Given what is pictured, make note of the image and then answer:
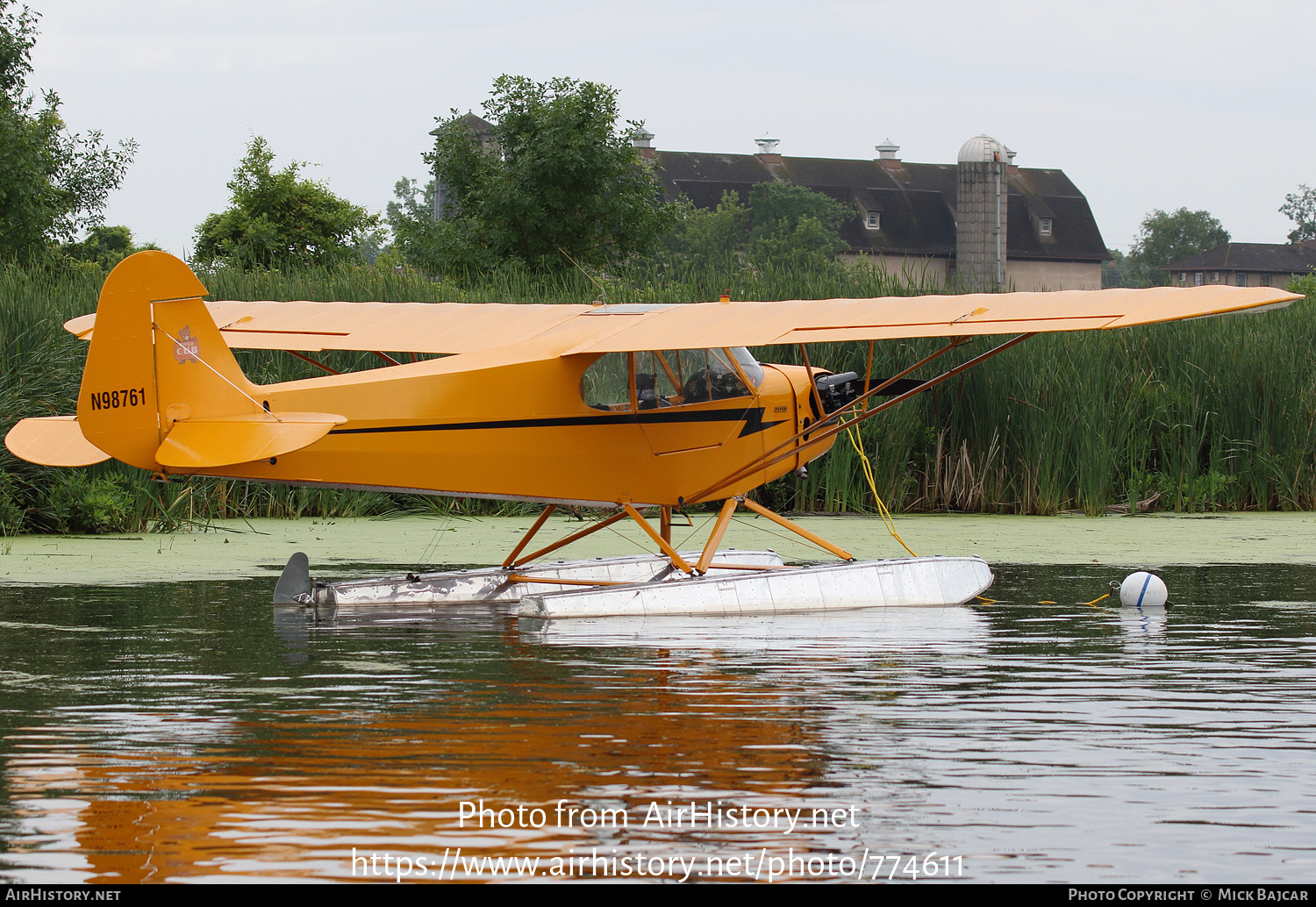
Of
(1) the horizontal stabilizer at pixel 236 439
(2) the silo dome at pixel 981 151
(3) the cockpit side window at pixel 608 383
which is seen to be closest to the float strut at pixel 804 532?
(3) the cockpit side window at pixel 608 383

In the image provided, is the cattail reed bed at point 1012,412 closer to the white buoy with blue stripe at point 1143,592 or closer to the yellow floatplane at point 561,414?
the yellow floatplane at point 561,414

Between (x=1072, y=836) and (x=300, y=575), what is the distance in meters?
5.38

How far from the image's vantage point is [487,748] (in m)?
4.54

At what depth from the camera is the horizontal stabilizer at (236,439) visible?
22.2 feet

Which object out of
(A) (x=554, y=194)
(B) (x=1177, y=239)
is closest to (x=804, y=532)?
(A) (x=554, y=194)

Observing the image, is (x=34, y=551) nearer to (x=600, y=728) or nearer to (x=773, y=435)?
(x=773, y=435)

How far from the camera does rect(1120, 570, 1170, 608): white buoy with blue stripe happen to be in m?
8.27

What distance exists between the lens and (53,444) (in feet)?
24.9

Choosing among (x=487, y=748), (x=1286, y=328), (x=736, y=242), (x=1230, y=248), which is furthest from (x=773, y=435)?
(x=1230, y=248)

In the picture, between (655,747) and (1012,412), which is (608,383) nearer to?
(655,747)

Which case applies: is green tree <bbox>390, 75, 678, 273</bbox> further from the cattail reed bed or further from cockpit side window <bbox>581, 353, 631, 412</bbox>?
cockpit side window <bbox>581, 353, 631, 412</bbox>

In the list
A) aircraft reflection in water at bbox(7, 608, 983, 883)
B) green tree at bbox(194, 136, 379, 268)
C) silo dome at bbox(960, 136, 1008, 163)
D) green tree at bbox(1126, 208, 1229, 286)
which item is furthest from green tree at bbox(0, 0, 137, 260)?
green tree at bbox(1126, 208, 1229, 286)

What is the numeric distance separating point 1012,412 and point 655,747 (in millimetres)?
10118

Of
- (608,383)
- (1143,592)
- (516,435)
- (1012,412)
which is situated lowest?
(1143,592)
